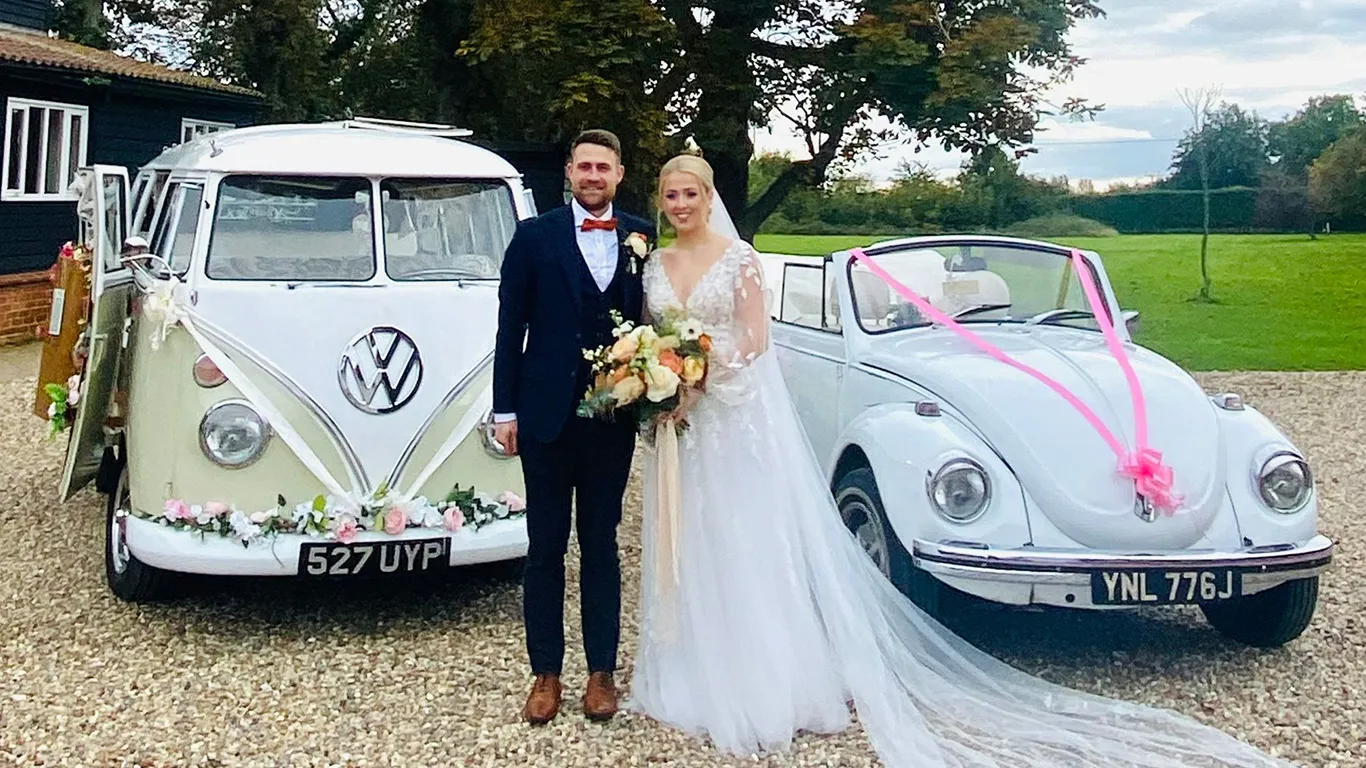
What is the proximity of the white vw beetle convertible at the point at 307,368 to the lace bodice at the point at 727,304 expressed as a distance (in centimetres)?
131

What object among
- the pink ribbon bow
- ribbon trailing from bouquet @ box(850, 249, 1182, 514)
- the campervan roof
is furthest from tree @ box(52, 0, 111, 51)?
the pink ribbon bow

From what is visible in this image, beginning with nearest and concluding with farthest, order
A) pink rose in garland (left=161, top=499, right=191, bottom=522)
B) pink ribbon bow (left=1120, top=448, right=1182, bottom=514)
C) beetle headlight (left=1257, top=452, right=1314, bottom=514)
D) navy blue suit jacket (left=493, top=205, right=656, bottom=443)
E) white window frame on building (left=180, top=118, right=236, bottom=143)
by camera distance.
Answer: navy blue suit jacket (left=493, top=205, right=656, bottom=443) → pink ribbon bow (left=1120, top=448, right=1182, bottom=514) → beetle headlight (left=1257, top=452, right=1314, bottom=514) → pink rose in garland (left=161, top=499, right=191, bottom=522) → white window frame on building (left=180, top=118, right=236, bottom=143)

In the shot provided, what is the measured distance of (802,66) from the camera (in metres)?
18.2

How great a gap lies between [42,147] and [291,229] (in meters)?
12.2

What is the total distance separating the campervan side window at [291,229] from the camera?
537 centimetres

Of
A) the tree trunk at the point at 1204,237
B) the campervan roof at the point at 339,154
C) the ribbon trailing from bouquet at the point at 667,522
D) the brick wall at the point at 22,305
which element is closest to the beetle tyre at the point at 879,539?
the ribbon trailing from bouquet at the point at 667,522

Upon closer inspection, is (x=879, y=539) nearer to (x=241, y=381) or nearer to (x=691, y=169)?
(x=691, y=169)

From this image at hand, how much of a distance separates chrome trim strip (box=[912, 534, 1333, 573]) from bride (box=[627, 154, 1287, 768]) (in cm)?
35

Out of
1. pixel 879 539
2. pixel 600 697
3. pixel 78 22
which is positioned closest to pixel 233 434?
pixel 600 697

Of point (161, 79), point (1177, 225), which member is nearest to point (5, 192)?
point (161, 79)

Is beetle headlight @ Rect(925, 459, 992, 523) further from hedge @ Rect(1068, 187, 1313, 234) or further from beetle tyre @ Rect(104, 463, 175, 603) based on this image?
hedge @ Rect(1068, 187, 1313, 234)

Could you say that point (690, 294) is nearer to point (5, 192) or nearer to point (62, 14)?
point (5, 192)

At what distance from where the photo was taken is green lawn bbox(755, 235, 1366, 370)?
16.6m

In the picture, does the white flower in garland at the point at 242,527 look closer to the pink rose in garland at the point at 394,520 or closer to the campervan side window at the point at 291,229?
the pink rose in garland at the point at 394,520
